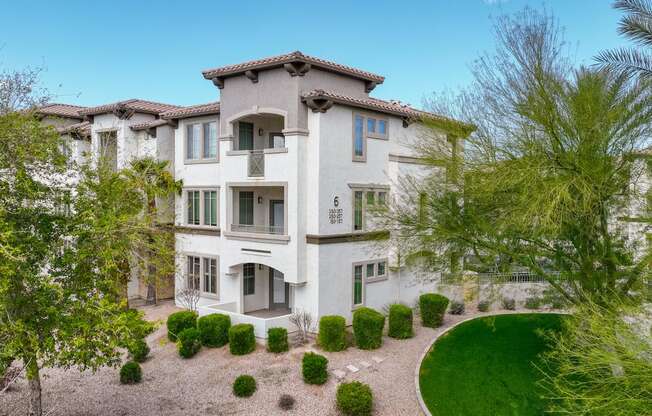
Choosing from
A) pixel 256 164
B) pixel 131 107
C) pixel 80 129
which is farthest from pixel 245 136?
pixel 80 129

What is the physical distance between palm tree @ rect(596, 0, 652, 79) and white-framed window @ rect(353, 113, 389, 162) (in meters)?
10.2

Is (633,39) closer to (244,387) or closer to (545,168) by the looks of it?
(545,168)

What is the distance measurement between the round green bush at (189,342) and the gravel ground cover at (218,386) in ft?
0.81

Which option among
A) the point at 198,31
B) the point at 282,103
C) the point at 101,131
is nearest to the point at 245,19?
the point at 198,31

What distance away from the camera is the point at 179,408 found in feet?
45.4

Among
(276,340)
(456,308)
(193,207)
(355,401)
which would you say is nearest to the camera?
(355,401)

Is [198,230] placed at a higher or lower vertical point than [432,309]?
higher

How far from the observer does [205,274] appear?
23.6 m

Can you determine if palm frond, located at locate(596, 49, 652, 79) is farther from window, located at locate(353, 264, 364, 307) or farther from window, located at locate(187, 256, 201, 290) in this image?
window, located at locate(187, 256, 201, 290)

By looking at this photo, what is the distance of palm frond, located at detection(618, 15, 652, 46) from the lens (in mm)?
10977

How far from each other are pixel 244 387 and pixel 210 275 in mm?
10001

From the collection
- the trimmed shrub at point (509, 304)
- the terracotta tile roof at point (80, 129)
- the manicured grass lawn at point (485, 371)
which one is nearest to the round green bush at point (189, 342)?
the manicured grass lawn at point (485, 371)

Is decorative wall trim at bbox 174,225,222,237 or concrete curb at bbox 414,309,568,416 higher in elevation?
decorative wall trim at bbox 174,225,222,237

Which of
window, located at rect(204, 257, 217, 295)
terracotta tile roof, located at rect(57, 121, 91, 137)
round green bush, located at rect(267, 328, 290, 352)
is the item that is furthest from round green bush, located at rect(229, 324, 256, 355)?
terracotta tile roof, located at rect(57, 121, 91, 137)
